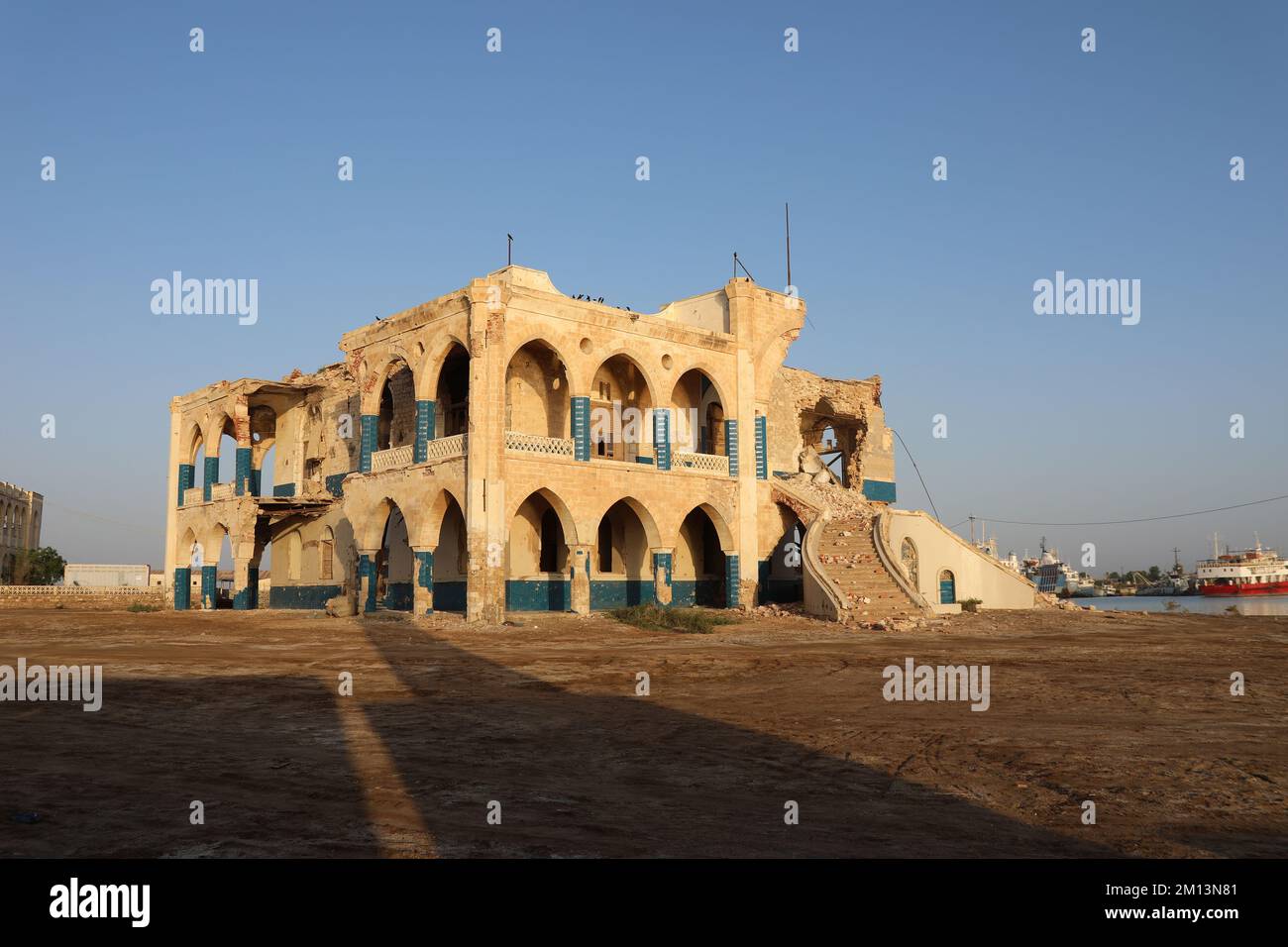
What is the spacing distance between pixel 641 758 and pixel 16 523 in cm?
7526

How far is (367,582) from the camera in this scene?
26.8 m

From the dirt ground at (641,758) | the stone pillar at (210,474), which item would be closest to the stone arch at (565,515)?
the dirt ground at (641,758)

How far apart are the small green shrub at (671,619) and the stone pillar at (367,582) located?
6.85 meters

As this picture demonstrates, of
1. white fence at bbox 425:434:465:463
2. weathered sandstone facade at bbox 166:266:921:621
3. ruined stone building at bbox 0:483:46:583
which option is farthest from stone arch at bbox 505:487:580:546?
ruined stone building at bbox 0:483:46:583

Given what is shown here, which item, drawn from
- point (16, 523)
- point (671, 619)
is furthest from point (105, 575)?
point (671, 619)

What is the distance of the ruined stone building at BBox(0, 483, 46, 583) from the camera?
65.1m

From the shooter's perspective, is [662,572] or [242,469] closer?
[662,572]

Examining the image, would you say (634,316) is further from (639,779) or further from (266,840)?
(266,840)

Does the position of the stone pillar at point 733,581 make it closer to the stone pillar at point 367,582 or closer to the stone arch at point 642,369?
the stone arch at point 642,369

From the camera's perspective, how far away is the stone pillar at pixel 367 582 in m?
26.6

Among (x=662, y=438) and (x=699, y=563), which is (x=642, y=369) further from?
(x=699, y=563)

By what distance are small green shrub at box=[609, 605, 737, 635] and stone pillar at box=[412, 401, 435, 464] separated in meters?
6.21
